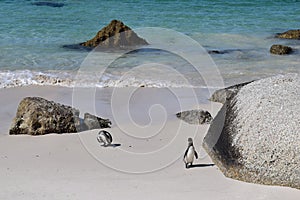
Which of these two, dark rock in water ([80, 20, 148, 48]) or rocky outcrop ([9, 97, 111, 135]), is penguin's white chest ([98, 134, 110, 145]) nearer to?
rocky outcrop ([9, 97, 111, 135])

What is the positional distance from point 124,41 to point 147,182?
1045 cm

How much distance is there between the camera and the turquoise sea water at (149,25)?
1281cm

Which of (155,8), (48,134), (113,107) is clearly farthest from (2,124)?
(155,8)

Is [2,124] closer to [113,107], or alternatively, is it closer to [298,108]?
[113,107]

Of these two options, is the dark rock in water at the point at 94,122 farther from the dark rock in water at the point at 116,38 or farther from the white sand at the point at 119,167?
the dark rock in water at the point at 116,38

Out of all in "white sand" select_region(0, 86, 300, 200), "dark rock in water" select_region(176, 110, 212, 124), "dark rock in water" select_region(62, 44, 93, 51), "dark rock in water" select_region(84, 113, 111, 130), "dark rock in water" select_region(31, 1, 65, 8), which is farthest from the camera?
"dark rock in water" select_region(31, 1, 65, 8)

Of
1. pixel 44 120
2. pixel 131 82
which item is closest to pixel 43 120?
pixel 44 120

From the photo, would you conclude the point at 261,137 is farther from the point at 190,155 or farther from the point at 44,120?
the point at 44,120

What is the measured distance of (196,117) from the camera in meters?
7.87

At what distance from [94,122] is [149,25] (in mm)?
13178

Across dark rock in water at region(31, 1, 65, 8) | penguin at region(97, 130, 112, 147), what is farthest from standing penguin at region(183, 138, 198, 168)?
dark rock in water at region(31, 1, 65, 8)

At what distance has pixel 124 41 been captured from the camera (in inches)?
625

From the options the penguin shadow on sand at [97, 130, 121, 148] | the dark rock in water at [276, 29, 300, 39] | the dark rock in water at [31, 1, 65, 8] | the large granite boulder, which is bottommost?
the dark rock in water at [31, 1, 65, 8]

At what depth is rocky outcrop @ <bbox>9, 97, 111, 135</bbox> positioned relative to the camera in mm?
7262
